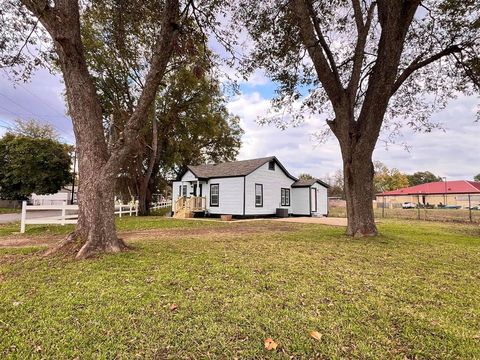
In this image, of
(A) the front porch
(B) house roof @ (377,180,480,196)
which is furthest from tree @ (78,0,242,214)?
(B) house roof @ (377,180,480,196)

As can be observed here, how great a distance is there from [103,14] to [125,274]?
27.1 ft

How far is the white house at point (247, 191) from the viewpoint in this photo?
61.2ft

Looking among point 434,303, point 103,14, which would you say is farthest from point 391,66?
point 103,14

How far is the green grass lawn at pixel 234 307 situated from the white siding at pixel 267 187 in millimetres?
13344

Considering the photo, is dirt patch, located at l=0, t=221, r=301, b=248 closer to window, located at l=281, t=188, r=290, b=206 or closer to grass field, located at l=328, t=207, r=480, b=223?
window, located at l=281, t=188, r=290, b=206

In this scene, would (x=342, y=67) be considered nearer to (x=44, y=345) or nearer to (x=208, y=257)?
(x=208, y=257)

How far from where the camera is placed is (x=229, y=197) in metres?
19.0

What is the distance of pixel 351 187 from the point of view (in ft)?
27.7

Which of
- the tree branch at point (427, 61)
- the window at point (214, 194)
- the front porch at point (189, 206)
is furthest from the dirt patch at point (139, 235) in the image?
the window at point (214, 194)

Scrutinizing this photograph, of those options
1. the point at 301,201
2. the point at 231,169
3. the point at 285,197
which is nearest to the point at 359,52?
the point at 231,169

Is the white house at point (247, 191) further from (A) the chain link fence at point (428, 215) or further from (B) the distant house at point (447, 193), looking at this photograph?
(B) the distant house at point (447, 193)

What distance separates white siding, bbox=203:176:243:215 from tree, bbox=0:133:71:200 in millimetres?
18103

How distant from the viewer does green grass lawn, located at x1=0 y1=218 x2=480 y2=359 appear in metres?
2.40

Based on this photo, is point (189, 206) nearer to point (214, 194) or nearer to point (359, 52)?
point (214, 194)
